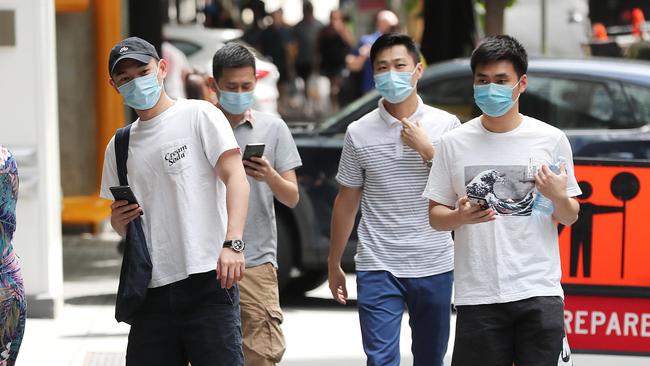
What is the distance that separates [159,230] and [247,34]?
1911 cm

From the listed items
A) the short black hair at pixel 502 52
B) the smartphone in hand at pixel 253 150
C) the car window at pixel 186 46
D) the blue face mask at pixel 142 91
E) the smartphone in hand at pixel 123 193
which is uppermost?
the short black hair at pixel 502 52

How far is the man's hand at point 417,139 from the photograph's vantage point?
5.97 meters

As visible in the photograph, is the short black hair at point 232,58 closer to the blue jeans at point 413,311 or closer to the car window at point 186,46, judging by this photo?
the blue jeans at point 413,311

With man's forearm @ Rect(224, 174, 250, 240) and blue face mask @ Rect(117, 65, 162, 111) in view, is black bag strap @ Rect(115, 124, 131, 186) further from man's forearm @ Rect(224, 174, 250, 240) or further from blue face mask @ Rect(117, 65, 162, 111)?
man's forearm @ Rect(224, 174, 250, 240)

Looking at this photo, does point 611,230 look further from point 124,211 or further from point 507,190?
point 124,211

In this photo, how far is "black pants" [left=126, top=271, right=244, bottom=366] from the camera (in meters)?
5.07

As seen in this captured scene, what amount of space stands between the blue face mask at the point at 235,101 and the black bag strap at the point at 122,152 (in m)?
1.11

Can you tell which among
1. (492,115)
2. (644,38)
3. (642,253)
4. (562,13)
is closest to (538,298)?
(492,115)

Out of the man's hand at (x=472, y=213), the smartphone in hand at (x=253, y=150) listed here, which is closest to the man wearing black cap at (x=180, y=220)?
the smartphone in hand at (x=253, y=150)

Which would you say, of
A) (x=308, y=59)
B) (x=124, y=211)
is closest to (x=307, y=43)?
(x=308, y=59)

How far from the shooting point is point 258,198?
6.32 m

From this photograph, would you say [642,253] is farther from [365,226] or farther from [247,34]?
[247,34]

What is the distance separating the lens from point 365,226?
6.20 meters

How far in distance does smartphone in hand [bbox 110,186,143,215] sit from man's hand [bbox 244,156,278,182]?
3.08 feet
